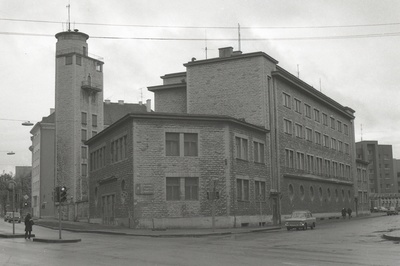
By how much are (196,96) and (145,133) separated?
1360 centimetres

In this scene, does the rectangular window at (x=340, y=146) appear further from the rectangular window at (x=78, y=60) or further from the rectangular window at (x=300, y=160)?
the rectangular window at (x=78, y=60)

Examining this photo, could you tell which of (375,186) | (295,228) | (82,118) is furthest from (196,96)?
(375,186)

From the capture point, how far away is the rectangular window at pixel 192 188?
143 ft

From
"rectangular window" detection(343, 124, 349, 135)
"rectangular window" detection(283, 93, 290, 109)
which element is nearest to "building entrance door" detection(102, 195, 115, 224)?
"rectangular window" detection(283, 93, 290, 109)

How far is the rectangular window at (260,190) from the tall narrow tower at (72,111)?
35116mm

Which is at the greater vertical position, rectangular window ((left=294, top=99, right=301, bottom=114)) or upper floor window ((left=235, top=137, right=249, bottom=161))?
rectangular window ((left=294, top=99, right=301, bottom=114))

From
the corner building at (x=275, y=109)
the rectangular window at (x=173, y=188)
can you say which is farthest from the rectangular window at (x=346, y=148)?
the rectangular window at (x=173, y=188)

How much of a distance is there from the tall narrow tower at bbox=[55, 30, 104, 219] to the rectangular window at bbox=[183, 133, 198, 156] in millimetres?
37524

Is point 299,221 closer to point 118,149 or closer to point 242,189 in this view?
point 242,189

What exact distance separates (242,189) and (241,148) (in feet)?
11.8

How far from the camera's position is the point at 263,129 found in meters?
51.1

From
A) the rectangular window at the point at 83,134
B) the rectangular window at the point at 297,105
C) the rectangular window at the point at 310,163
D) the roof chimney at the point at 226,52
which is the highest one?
the roof chimney at the point at 226,52

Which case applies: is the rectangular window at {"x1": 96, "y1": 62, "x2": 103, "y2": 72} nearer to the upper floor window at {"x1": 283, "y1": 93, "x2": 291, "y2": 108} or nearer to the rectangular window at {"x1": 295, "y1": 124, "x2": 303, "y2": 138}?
the rectangular window at {"x1": 295, "y1": 124, "x2": 303, "y2": 138}

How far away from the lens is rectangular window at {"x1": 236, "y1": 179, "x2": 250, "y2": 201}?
151 feet
